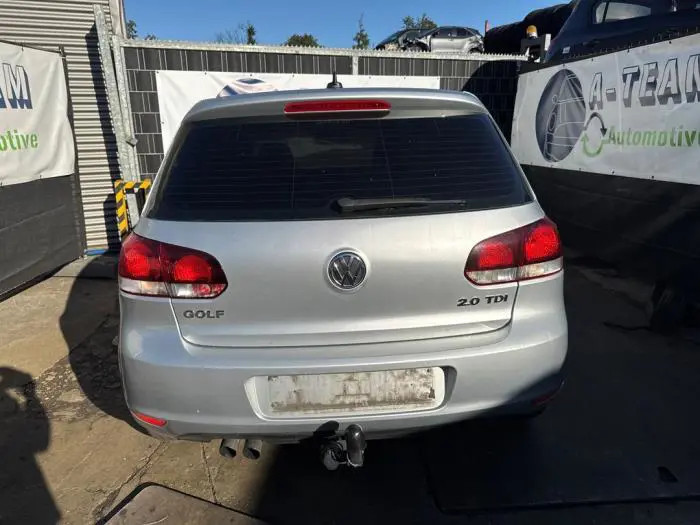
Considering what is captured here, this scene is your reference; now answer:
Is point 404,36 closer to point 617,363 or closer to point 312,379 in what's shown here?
point 617,363

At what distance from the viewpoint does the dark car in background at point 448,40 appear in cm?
1731

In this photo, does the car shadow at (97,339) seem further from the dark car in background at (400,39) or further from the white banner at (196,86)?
the dark car in background at (400,39)

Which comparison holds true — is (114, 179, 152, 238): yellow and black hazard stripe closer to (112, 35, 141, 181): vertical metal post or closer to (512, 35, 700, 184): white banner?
(112, 35, 141, 181): vertical metal post

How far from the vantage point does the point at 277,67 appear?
667 centimetres

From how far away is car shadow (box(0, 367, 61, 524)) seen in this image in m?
2.30

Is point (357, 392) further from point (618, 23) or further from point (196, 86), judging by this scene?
point (618, 23)

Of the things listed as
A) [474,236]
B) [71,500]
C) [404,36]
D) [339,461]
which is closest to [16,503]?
[71,500]

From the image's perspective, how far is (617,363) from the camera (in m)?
3.59

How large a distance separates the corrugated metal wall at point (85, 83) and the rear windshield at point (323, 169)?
537 cm

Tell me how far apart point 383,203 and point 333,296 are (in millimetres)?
406

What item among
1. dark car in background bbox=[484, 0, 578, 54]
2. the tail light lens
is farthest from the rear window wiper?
dark car in background bbox=[484, 0, 578, 54]

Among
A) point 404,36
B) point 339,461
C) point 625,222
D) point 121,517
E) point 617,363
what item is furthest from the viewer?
point 404,36

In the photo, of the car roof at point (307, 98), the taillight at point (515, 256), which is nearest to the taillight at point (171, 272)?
the car roof at point (307, 98)

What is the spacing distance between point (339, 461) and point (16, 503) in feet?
5.13
